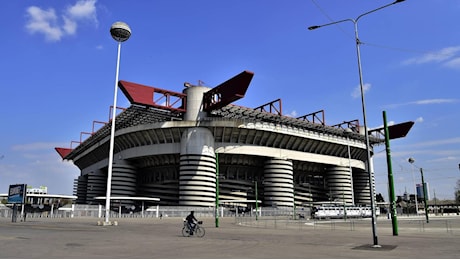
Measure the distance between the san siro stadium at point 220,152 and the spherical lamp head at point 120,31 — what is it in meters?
13.2

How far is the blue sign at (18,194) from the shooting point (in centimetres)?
4162

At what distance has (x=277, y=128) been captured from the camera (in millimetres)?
70750

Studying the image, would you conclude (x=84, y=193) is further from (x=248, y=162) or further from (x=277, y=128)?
(x=277, y=128)

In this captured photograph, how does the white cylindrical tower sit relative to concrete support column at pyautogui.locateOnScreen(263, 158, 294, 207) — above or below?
above

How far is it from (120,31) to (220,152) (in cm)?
3170

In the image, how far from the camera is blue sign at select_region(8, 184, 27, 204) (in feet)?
137

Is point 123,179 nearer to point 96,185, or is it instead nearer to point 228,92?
point 96,185

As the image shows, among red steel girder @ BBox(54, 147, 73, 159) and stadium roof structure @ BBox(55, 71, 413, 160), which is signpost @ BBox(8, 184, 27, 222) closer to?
stadium roof structure @ BBox(55, 71, 413, 160)

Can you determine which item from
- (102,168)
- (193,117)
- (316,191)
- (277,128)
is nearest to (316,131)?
(277,128)

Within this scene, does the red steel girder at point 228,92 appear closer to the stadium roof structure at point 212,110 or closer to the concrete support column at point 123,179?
the stadium roof structure at point 212,110

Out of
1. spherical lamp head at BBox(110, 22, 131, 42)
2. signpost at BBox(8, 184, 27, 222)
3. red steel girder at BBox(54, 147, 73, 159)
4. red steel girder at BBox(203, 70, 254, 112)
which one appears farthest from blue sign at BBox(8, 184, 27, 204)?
red steel girder at BBox(54, 147, 73, 159)

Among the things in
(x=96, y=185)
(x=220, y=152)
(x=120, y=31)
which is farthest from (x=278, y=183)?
(x=96, y=185)

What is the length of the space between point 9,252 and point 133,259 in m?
4.73

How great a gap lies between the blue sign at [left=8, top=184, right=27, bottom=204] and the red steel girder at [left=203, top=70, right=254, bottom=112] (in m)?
30.3
